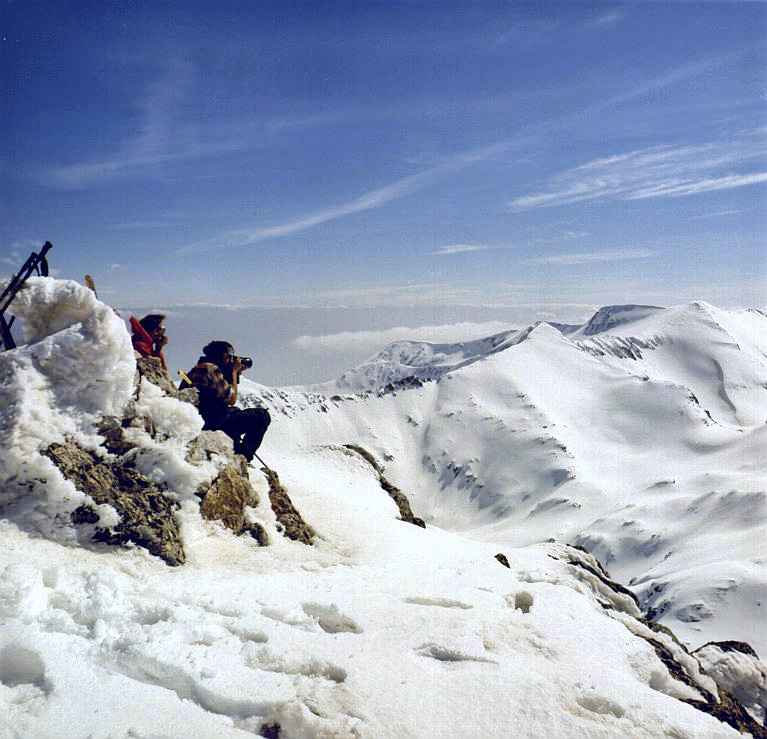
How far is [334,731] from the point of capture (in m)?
8.22

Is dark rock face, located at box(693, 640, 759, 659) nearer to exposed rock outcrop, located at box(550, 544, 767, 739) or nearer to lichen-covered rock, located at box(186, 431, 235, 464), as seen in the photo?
exposed rock outcrop, located at box(550, 544, 767, 739)

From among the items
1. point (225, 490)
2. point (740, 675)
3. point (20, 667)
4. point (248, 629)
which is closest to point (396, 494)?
point (225, 490)

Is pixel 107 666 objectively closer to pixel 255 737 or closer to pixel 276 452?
pixel 255 737

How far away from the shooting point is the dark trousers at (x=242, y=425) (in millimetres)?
17469

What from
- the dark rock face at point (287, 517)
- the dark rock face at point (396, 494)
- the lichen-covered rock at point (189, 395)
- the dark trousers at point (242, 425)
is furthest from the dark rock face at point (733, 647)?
the lichen-covered rock at point (189, 395)

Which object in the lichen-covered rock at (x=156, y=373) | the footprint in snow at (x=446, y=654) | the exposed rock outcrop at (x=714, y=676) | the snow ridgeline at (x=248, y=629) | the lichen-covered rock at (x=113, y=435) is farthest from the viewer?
the lichen-covered rock at (x=156, y=373)

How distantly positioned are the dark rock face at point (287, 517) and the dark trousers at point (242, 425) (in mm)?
1202

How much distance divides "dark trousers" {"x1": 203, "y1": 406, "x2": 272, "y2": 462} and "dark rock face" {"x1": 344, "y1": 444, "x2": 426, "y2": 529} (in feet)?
29.5

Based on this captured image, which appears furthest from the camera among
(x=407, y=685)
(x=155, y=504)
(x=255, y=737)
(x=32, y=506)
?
(x=155, y=504)

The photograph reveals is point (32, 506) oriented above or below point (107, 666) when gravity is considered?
above

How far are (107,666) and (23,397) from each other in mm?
5904

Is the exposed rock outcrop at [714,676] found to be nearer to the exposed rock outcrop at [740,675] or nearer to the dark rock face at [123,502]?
the exposed rock outcrop at [740,675]

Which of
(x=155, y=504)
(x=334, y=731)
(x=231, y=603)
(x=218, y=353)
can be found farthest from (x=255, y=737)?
(x=218, y=353)

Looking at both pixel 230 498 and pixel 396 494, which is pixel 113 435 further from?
pixel 396 494
